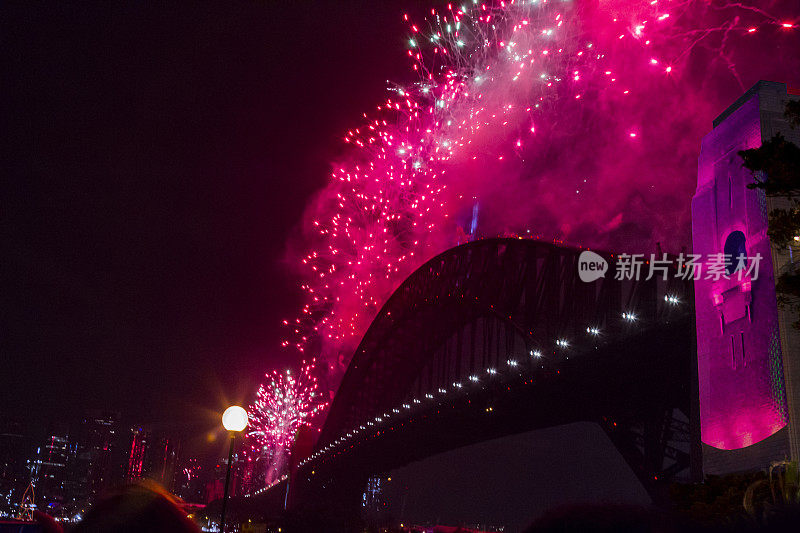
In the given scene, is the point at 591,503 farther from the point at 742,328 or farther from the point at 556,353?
the point at 556,353

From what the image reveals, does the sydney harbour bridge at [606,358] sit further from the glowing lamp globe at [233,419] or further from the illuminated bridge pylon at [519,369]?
the glowing lamp globe at [233,419]

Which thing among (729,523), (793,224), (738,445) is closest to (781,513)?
(729,523)

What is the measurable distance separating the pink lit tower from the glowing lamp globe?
12.4m

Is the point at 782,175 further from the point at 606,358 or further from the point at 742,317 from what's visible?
the point at 606,358

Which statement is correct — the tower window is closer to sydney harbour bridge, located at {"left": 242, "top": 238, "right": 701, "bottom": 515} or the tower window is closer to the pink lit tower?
the pink lit tower

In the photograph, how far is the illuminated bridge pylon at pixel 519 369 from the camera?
118 ft

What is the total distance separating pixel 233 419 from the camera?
14898 mm

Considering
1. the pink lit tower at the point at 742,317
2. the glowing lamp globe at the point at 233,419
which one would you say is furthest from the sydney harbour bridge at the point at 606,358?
the glowing lamp globe at the point at 233,419

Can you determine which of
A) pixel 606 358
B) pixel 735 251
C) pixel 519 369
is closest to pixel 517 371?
pixel 519 369

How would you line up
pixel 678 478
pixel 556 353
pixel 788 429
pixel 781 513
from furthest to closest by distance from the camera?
pixel 556 353
pixel 678 478
pixel 788 429
pixel 781 513

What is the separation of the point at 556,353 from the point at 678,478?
40.4 feet

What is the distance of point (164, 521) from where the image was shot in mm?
2891

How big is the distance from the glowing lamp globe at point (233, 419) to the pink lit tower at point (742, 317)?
40.7 feet

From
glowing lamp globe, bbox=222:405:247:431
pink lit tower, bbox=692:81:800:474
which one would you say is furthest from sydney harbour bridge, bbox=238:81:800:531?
A: glowing lamp globe, bbox=222:405:247:431
